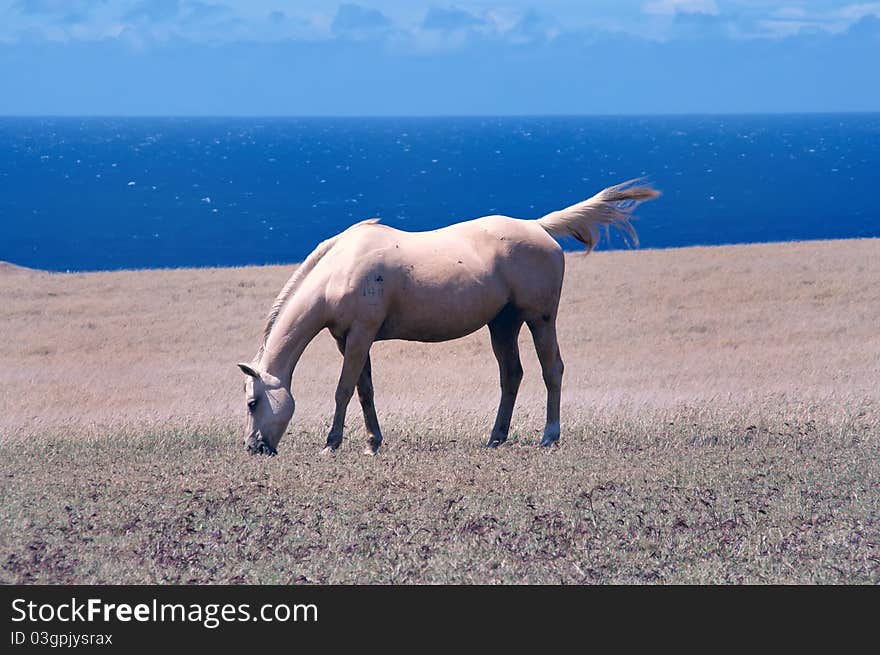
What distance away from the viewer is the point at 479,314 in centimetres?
1250

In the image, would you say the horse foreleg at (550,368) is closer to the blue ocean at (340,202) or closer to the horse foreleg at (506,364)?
the horse foreleg at (506,364)

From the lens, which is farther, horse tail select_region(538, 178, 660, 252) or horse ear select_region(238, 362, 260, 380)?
horse tail select_region(538, 178, 660, 252)

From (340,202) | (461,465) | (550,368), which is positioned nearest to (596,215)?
(550,368)

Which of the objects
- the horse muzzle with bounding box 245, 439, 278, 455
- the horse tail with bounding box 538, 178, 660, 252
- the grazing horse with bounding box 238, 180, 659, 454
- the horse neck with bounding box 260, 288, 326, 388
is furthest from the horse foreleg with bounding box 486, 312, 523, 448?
the horse muzzle with bounding box 245, 439, 278, 455

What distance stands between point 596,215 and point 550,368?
176cm

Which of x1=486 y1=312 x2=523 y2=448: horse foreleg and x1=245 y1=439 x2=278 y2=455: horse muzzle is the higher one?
x1=486 y1=312 x2=523 y2=448: horse foreleg

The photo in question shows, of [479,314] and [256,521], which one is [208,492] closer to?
[256,521]

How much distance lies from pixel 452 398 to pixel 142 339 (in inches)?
372

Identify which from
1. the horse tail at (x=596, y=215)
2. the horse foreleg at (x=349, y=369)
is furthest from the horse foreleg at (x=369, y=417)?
the horse tail at (x=596, y=215)

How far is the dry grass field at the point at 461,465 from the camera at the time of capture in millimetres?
7910

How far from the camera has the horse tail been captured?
13422 mm

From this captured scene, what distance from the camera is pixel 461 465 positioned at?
1072 cm

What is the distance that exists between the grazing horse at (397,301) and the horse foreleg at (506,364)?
21mm

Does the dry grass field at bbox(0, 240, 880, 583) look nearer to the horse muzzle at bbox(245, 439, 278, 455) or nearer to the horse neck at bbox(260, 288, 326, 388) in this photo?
the horse muzzle at bbox(245, 439, 278, 455)
